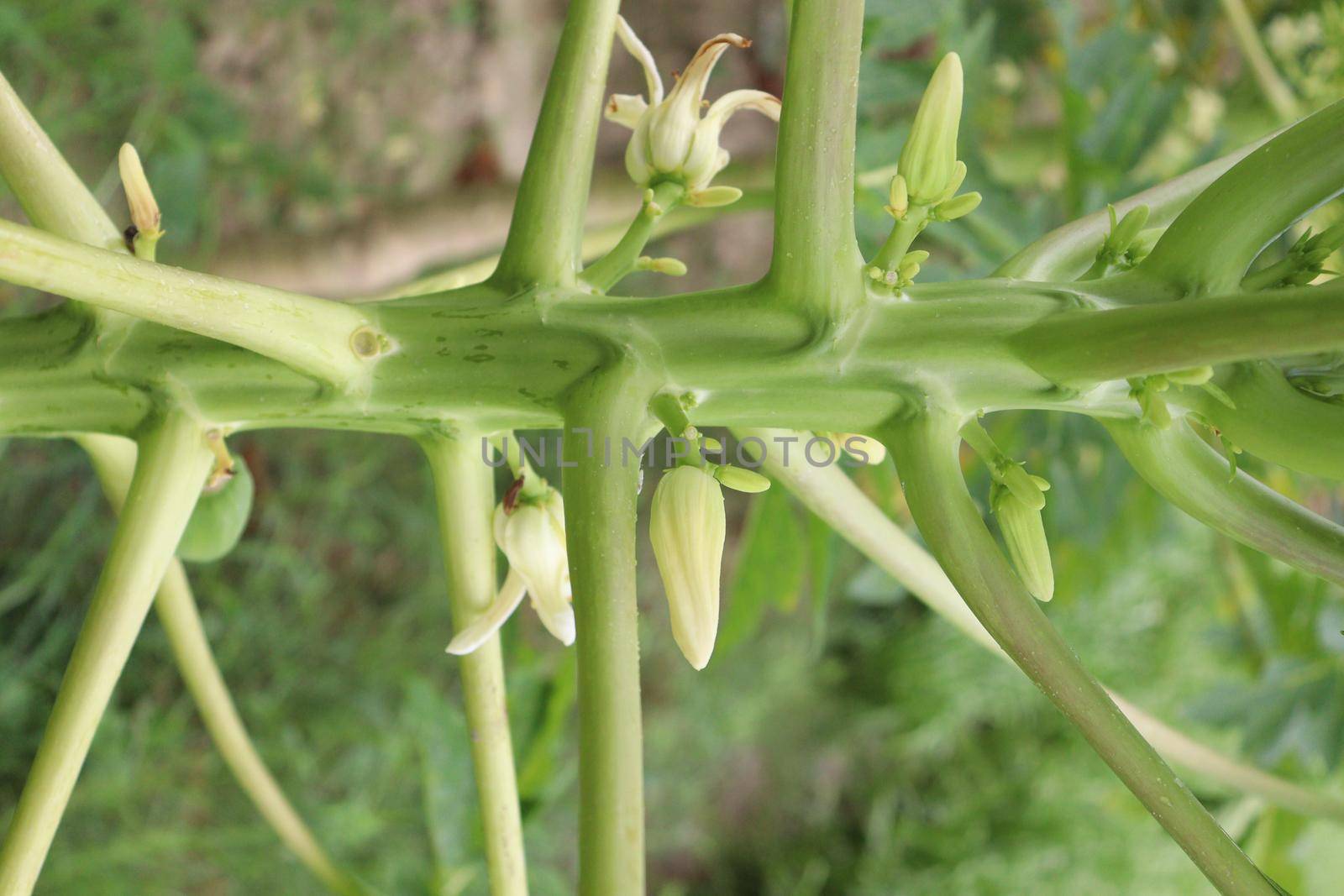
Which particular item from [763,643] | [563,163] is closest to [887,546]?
[563,163]

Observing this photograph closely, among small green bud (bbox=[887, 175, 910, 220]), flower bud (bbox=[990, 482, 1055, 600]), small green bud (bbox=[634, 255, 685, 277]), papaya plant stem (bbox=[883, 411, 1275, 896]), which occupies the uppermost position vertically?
small green bud (bbox=[634, 255, 685, 277])

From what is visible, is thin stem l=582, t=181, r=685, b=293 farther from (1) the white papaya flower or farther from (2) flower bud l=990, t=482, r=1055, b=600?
(2) flower bud l=990, t=482, r=1055, b=600

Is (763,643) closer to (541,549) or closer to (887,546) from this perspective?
(887,546)

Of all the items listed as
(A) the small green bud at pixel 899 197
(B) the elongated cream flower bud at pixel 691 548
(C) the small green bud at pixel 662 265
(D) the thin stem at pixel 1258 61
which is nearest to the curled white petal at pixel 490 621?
(B) the elongated cream flower bud at pixel 691 548

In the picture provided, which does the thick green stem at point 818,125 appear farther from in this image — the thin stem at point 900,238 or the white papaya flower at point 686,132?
the white papaya flower at point 686,132

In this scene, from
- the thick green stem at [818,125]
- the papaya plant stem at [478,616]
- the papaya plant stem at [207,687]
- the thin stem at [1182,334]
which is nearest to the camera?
the thin stem at [1182,334]

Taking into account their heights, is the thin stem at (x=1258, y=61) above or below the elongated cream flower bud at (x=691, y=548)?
above

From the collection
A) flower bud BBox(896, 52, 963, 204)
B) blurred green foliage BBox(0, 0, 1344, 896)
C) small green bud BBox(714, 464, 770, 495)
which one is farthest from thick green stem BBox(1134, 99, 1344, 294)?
blurred green foliage BBox(0, 0, 1344, 896)

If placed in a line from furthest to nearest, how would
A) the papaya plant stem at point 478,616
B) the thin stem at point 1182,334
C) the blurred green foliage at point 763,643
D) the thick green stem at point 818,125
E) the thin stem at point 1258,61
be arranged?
1. the thin stem at point 1258,61
2. the blurred green foliage at point 763,643
3. the papaya plant stem at point 478,616
4. the thick green stem at point 818,125
5. the thin stem at point 1182,334
